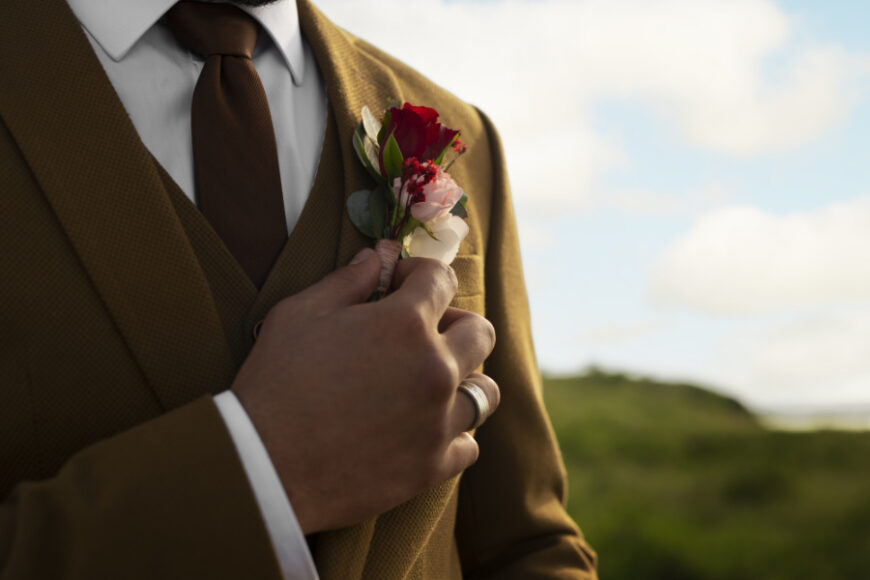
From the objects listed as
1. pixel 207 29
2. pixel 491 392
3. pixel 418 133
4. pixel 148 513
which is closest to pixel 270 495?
pixel 148 513

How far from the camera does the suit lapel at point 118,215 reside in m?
0.98

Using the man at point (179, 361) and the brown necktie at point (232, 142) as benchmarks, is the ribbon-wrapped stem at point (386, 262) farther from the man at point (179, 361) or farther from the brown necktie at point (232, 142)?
the brown necktie at point (232, 142)

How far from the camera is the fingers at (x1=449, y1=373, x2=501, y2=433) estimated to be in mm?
997

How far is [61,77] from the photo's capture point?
3.42 feet

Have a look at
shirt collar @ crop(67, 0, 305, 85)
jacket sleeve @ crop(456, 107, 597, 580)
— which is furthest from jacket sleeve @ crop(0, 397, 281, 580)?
jacket sleeve @ crop(456, 107, 597, 580)

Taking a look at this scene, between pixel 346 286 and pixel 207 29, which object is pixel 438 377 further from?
pixel 207 29

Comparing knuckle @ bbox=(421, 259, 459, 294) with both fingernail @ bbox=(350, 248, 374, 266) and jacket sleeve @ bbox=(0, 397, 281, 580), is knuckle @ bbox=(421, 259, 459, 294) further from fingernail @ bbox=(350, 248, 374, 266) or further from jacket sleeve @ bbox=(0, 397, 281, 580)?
jacket sleeve @ bbox=(0, 397, 281, 580)

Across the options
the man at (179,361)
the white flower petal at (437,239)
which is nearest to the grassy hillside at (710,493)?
the man at (179,361)

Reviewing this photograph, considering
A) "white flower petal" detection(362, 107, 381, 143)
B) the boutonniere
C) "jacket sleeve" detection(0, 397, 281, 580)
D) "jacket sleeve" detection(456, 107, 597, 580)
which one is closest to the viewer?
"jacket sleeve" detection(0, 397, 281, 580)

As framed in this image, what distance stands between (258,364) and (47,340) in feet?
0.98

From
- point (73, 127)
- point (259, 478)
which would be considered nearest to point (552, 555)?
point (259, 478)

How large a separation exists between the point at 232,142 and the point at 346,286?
1.04 feet

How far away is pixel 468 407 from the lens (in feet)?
3.34

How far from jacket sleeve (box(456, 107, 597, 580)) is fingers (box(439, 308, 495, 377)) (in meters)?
0.47
